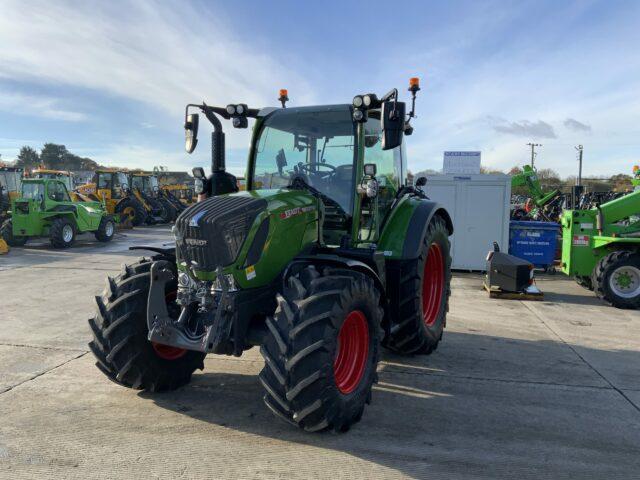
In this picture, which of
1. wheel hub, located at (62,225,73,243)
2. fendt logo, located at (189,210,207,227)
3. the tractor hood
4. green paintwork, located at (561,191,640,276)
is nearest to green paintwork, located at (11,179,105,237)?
wheel hub, located at (62,225,73,243)

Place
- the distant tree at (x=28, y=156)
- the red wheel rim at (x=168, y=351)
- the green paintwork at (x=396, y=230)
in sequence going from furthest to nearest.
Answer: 1. the distant tree at (x=28, y=156)
2. the green paintwork at (x=396, y=230)
3. the red wheel rim at (x=168, y=351)

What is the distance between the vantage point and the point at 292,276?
11.2 feet

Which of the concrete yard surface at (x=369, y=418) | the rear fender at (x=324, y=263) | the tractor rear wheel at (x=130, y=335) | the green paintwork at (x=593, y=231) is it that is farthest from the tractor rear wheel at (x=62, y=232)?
the green paintwork at (x=593, y=231)

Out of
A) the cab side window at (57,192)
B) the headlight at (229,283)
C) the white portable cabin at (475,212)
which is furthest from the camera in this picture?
the cab side window at (57,192)

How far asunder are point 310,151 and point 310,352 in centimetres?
213

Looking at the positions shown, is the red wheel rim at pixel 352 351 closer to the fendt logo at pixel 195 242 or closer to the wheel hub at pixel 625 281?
the fendt logo at pixel 195 242

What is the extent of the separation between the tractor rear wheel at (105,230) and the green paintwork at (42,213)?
22.5 inches

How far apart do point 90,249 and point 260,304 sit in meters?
13.1

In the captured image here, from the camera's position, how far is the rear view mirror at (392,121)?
11.8 ft

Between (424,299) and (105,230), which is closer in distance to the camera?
(424,299)

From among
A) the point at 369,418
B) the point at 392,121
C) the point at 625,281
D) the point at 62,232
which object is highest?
the point at 392,121

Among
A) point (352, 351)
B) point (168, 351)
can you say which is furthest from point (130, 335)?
point (352, 351)

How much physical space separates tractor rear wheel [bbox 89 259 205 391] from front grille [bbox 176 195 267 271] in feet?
1.76

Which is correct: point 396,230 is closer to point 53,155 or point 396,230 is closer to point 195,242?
point 195,242
